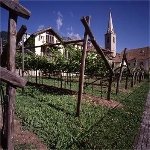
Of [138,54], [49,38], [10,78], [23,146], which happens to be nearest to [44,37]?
[49,38]

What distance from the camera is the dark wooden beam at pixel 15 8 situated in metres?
3.05

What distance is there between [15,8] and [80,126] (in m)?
4.30

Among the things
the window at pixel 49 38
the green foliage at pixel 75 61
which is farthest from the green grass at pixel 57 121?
the window at pixel 49 38

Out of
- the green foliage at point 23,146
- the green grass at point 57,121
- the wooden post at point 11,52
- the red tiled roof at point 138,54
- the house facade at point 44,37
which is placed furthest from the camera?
the red tiled roof at point 138,54

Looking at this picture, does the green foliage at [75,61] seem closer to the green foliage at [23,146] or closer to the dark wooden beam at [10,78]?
the green foliage at [23,146]

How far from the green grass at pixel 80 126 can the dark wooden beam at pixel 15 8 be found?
3.25 metres

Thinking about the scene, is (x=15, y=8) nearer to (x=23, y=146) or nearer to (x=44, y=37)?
(x=23, y=146)

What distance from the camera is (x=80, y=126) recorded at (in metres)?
6.01

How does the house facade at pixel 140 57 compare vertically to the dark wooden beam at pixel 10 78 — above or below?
above

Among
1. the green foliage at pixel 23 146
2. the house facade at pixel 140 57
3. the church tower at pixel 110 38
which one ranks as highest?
the church tower at pixel 110 38

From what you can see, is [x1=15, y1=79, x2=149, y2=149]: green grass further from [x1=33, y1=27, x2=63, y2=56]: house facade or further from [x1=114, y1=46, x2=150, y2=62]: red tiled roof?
[x1=114, y1=46, x2=150, y2=62]: red tiled roof

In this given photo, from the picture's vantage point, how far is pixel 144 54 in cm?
6009

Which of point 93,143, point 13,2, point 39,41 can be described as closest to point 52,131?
point 93,143

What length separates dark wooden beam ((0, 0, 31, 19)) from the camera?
9.99ft
